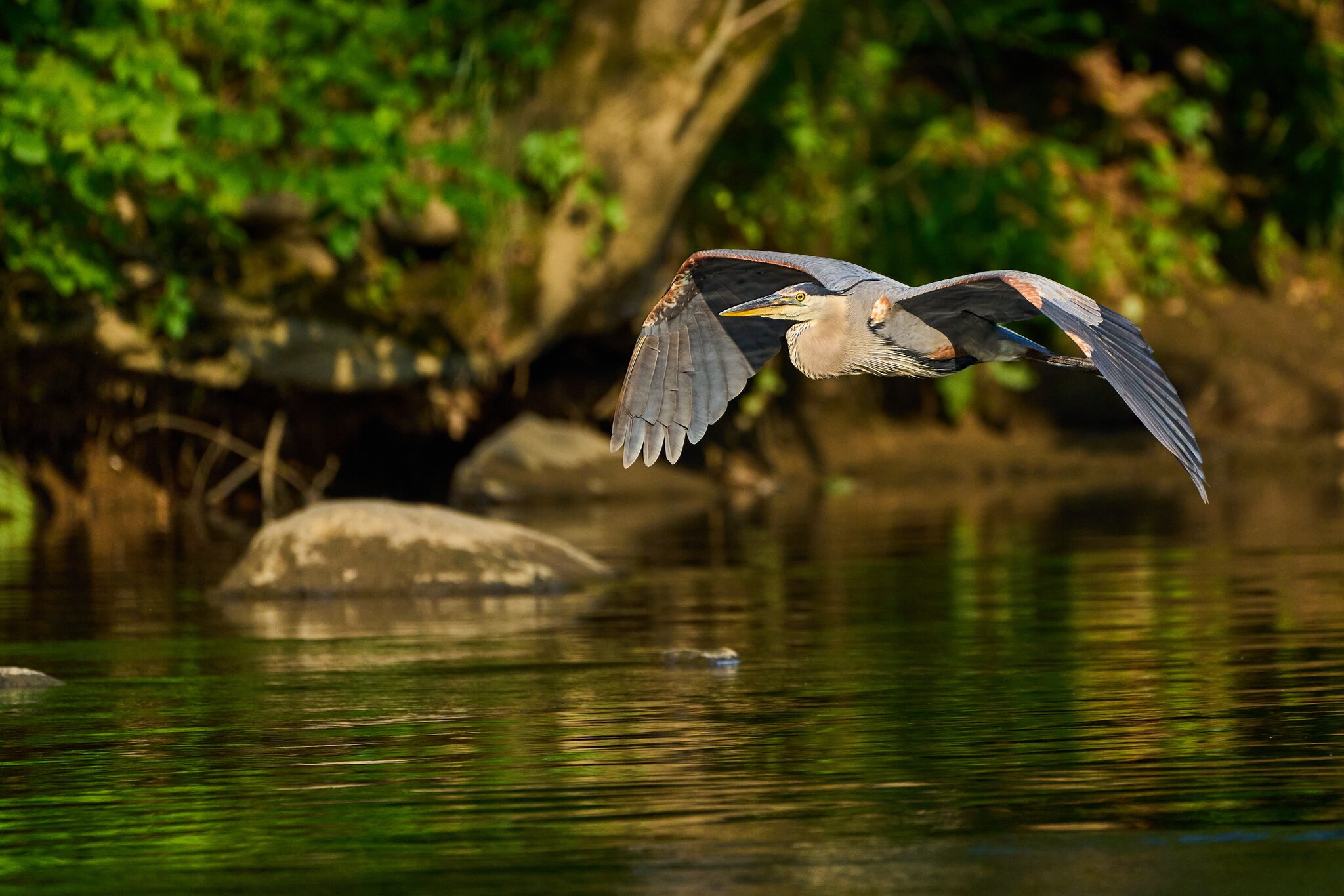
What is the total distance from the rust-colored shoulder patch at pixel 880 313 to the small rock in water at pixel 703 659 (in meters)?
1.51

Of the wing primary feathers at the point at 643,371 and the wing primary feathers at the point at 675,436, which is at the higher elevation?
the wing primary feathers at the point at 643,371

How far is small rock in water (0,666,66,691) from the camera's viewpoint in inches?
322

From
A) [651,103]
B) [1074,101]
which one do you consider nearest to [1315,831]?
[651,103]

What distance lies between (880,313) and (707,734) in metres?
1.92

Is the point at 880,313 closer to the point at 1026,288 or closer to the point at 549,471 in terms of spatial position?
the point at 1026,288

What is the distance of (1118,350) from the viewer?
682 centimetres

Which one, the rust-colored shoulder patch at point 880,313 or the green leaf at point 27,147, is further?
the green leaf at point 27,147

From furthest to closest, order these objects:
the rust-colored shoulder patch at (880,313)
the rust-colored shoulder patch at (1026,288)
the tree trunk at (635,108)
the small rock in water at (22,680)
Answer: the tree trunk at (635,108) < the small rock in water at (22,680) < the rust-colored shoulder patch at (880,313) < the rust-colored shoulder patch at (1026,288)

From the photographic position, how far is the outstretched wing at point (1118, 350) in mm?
6469

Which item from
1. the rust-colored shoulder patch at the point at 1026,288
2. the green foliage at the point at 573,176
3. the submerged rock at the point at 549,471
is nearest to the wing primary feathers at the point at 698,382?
the rust-colored shoulder patch at the point at 1026,288

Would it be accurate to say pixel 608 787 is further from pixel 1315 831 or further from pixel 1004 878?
pixel 1315 831

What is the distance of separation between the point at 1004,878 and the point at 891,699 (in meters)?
2.79

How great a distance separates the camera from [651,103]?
59.3 ft

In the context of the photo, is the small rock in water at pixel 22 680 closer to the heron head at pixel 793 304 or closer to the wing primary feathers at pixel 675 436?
the wing primary feathers at pixel 675 436
